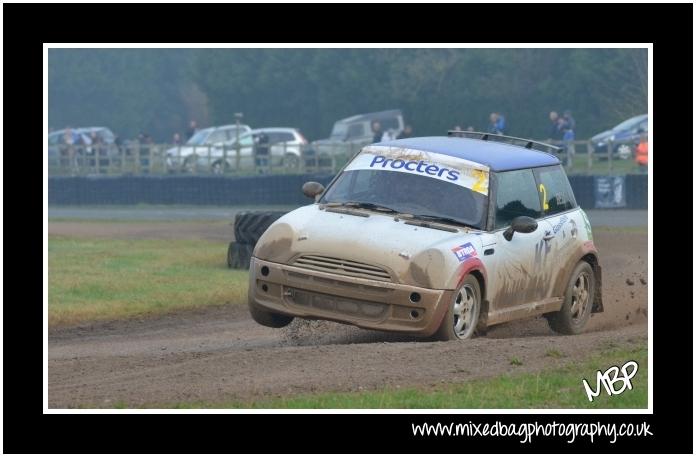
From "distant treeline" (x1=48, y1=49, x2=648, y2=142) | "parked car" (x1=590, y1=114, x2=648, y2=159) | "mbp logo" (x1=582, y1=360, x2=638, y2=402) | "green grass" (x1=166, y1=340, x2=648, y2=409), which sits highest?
"distant treeline" (x1=48, y1=49, x2=648, y2=142)

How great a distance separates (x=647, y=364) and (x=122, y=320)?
656 centimetres

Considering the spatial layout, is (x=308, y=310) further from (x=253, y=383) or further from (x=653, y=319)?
(x=653, y=319)

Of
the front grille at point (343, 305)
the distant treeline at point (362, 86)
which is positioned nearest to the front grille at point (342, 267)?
the front grille at point (343, 305)

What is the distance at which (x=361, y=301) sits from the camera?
1006cm

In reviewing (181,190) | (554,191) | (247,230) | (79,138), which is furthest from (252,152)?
(554,191)

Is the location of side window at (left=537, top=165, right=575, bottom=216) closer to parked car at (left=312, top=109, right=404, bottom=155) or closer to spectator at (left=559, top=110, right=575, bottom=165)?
spectator at (left=559, top=110, right=575, bottom=165)

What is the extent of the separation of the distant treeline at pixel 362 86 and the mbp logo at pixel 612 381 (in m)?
32.3

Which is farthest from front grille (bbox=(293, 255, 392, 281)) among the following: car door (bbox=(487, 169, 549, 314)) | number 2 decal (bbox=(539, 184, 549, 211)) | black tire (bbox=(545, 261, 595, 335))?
black tire (bbox=(545, 261, 595, 335))

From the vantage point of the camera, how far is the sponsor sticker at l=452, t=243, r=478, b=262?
33.3 ft

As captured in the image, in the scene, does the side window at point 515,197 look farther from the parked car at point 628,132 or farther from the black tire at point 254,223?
the parked car at point 628,132

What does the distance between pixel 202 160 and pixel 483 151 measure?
3076cm

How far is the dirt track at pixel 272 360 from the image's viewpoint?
8.60m

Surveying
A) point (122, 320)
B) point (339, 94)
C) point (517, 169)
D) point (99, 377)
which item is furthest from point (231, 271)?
point (339, 94)

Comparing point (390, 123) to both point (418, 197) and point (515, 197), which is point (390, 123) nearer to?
point (515, 197)
